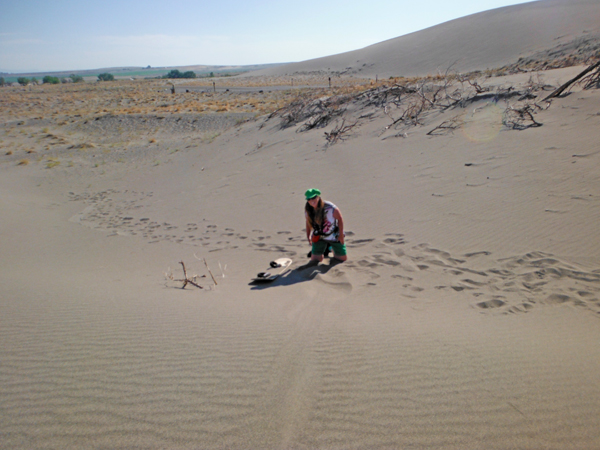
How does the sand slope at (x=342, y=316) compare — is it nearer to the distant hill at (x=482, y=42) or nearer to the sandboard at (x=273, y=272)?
the sandboard at (x=273, y=272)

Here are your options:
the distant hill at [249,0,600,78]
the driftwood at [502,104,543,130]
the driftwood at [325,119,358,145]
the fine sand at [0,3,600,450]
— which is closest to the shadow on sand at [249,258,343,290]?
the fine sand at [0,3,600,450]

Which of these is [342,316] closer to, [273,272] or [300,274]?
[300,274]

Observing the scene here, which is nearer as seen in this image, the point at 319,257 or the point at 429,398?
the point at 429,398

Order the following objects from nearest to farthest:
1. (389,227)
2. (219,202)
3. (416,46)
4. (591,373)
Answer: (591,373) < (389,227) < (219,202) < (416,46)

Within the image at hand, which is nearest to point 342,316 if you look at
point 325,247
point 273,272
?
point 325,247

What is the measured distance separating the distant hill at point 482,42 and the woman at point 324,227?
34470mm

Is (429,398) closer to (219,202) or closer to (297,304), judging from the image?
(297,304)

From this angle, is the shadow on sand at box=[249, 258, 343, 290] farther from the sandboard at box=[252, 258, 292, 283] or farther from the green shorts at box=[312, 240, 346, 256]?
the green shorts at box=[312, 240, 346, 256]

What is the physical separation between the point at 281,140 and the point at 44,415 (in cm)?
1510

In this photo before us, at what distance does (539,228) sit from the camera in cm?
575

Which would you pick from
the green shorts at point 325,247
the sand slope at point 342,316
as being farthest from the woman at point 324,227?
the sand slope at point 342,316

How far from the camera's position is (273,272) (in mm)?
5535

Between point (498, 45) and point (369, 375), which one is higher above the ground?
point (498, 45)

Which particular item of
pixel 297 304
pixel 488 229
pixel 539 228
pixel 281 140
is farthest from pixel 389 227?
pixel 281 140
